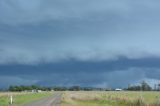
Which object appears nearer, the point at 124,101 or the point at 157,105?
the point at 157,105

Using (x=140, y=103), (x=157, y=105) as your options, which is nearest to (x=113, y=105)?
(x=140, y=103)

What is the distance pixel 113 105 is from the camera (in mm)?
51656

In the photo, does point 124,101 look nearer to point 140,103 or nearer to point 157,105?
point 140,103

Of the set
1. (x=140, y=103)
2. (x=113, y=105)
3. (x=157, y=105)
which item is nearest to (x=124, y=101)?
(x=113, y=105)

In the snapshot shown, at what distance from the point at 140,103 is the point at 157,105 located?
3.50 m

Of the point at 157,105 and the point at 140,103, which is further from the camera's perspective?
the point at 140,103

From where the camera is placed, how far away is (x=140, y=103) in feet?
139

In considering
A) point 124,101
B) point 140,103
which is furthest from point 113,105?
point 140,103

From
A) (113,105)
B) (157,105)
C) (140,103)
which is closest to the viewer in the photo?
(157,105)

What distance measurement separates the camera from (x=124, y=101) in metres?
52.9

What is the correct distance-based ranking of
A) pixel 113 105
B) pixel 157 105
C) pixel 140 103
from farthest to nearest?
pixel 113 105 → pixel 140 103 → pixel 157 105

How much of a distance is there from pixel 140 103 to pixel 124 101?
1059 cm

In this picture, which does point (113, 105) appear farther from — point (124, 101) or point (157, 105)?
point (157, 105)

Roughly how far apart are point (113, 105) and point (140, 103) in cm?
962
